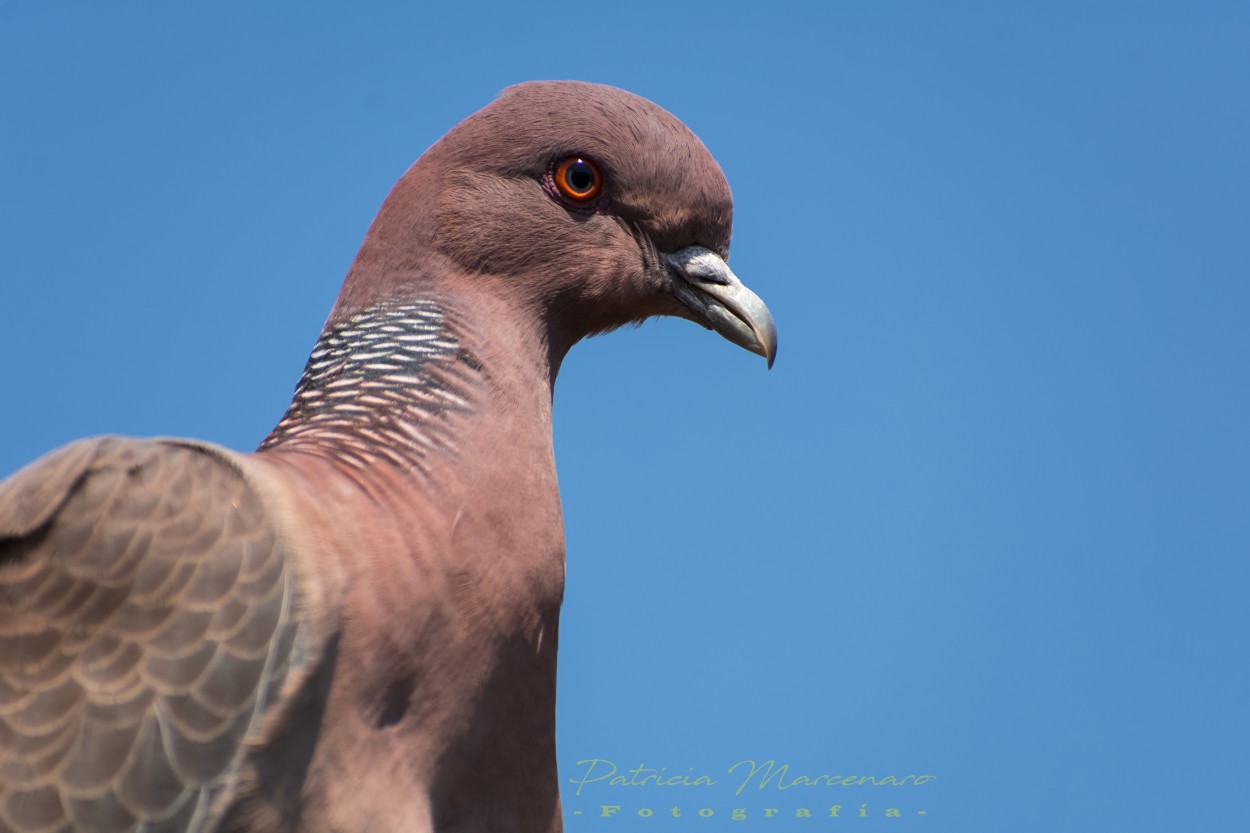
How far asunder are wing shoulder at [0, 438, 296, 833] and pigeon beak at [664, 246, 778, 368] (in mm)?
1473

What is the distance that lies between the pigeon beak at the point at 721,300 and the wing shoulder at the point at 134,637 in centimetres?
147

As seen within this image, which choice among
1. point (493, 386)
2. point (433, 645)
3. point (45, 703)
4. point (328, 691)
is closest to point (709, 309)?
point (493, 386)

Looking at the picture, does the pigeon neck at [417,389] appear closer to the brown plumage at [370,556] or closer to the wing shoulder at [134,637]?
the brown plumage at [370,556]

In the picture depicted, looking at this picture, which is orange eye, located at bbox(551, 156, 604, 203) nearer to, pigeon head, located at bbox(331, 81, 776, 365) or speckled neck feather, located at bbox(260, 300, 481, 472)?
pigeon head, located at bbox(331, 81, 776, 365)

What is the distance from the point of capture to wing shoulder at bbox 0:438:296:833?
2785 mm

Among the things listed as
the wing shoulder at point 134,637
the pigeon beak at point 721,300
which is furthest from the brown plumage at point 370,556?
the pigeon beak at point 721,300

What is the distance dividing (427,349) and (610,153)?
0.76m

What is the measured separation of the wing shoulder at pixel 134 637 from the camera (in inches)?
110

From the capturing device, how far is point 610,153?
365cm

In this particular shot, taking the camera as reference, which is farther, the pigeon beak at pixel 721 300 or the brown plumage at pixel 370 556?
the pigeon beak at pixel 721 300

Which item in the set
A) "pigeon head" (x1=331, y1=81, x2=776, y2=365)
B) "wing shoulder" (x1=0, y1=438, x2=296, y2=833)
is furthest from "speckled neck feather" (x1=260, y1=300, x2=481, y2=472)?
"wing shoulder" (x1=0, y1=438, x2=296, y2=833)

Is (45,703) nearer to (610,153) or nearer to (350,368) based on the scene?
(350,368)

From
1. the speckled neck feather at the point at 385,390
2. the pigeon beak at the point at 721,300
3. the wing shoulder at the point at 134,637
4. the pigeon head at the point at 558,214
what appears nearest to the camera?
the wing shoulder at the point at 134,637

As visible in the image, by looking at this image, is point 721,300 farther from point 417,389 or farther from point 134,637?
point 134,637
